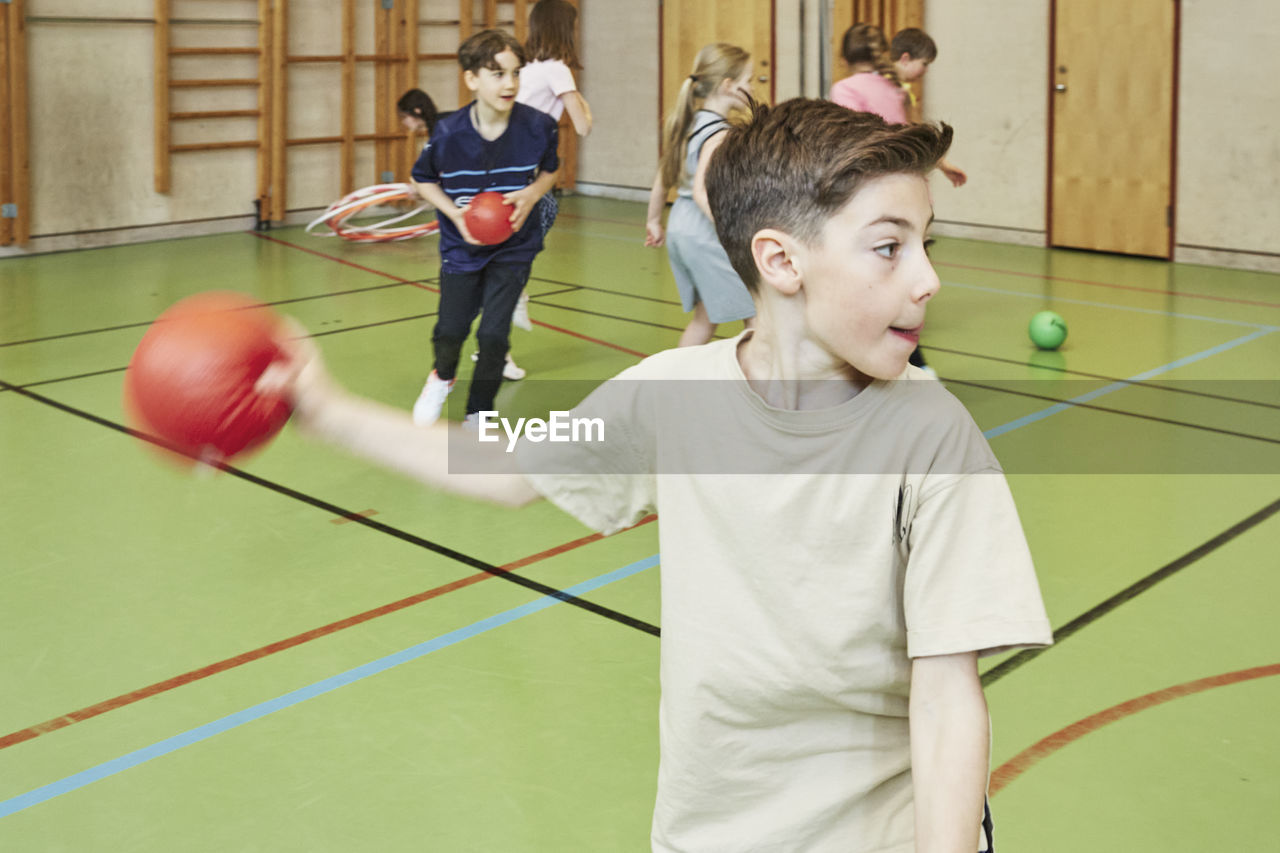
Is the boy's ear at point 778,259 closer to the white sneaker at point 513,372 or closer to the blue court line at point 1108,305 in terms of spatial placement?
the white sneaker at point 513,372

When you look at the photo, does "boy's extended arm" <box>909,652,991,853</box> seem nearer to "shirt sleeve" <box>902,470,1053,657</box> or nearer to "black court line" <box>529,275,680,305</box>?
"shirt sleeve" <box>902,470,1053,657</box>

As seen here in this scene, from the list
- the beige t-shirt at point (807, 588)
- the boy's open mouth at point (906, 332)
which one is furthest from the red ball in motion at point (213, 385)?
the boy's open mouth at point (906, 332)

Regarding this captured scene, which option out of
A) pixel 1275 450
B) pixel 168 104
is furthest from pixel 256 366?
pixel 168 104

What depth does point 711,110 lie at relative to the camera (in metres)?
4.86

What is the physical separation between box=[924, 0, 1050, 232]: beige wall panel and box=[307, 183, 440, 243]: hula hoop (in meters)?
4.04

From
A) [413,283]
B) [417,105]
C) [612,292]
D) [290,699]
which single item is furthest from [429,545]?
[417,105]

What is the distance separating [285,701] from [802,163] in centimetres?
212

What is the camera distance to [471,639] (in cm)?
329

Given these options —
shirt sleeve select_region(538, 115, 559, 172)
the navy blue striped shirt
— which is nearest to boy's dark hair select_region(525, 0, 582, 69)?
shirt sleeve select_region(538, 115, 559, 172)

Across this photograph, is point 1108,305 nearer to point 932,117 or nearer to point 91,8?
point 932,117

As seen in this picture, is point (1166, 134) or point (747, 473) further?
point (1166, 134)

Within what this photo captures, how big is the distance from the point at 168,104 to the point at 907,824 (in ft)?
32.0

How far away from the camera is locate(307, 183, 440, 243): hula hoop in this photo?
33.6 ft

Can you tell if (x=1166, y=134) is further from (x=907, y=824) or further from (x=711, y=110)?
(x=907, y=824)
